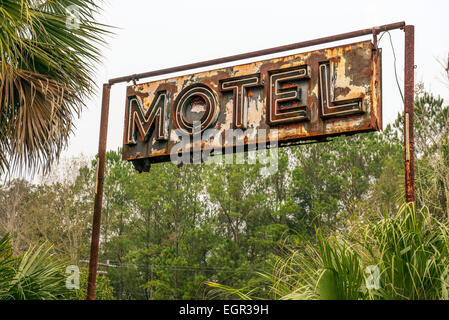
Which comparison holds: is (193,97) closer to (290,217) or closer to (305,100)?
(305,100)

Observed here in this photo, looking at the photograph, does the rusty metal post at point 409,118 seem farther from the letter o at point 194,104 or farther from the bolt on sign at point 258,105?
the letter o at point 194,104

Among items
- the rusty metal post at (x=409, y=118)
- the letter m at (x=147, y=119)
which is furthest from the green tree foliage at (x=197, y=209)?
the rusty metal post at (x=409, y=118)

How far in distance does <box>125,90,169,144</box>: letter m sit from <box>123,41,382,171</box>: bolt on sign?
0.5 inches

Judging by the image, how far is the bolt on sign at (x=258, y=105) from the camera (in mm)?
5066

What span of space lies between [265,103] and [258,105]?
0.29 ft

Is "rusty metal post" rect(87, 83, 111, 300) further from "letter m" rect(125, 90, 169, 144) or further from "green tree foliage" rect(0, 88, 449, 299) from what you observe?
"green tree foliage" rect(0, 88, 449, 299)

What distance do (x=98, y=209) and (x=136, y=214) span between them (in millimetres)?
21760

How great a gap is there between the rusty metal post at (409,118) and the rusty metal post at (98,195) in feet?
10.9

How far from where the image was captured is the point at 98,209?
19.3ft

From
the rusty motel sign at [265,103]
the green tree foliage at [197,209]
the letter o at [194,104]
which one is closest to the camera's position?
the rusty motel sign at [265,103]

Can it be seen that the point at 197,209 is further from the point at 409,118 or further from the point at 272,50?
the point at 409,118

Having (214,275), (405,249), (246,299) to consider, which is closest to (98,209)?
(246,299)
